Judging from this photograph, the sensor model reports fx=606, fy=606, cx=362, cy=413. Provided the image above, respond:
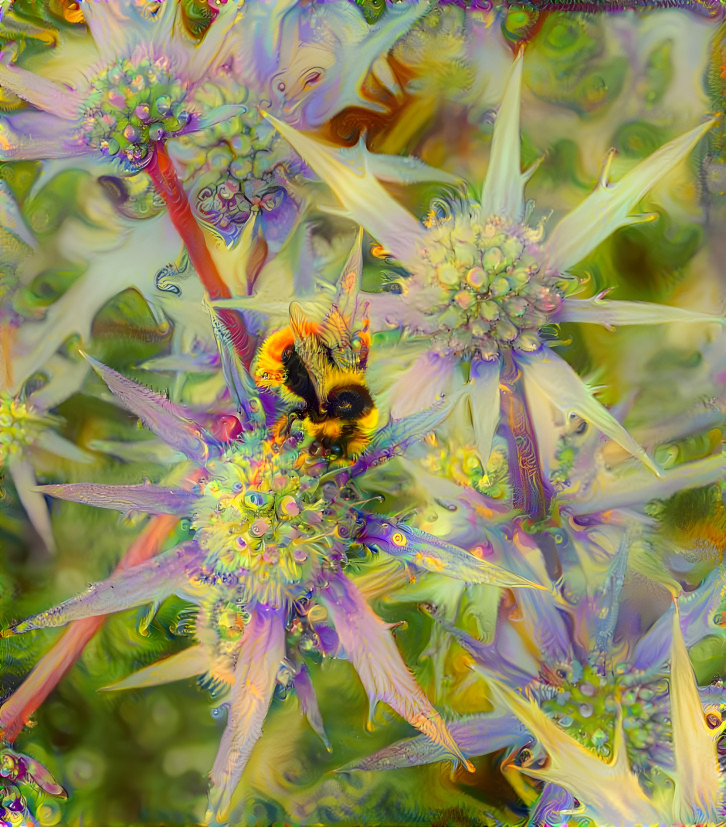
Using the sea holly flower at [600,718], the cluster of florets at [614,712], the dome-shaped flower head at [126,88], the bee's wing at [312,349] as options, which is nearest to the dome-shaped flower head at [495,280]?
the bee's wing at [312,349]

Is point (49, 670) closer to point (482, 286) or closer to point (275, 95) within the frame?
point (482, 286)

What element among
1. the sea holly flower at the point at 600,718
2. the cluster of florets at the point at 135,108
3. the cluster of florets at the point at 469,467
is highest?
the cluster of florets at the point at 135,108

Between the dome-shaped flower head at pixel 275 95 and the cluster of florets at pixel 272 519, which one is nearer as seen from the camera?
the cluster of florets at pixel 272 519

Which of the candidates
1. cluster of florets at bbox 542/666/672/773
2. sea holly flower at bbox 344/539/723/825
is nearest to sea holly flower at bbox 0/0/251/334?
sea holly flower at bbox 344/539/723/825

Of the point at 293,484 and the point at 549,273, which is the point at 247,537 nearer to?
the point at 293,484

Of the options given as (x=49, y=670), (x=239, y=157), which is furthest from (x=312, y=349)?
(x=49, y=670)

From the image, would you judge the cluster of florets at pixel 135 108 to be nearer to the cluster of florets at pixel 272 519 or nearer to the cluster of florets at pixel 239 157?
the cluster of florets at pixel 239 157
